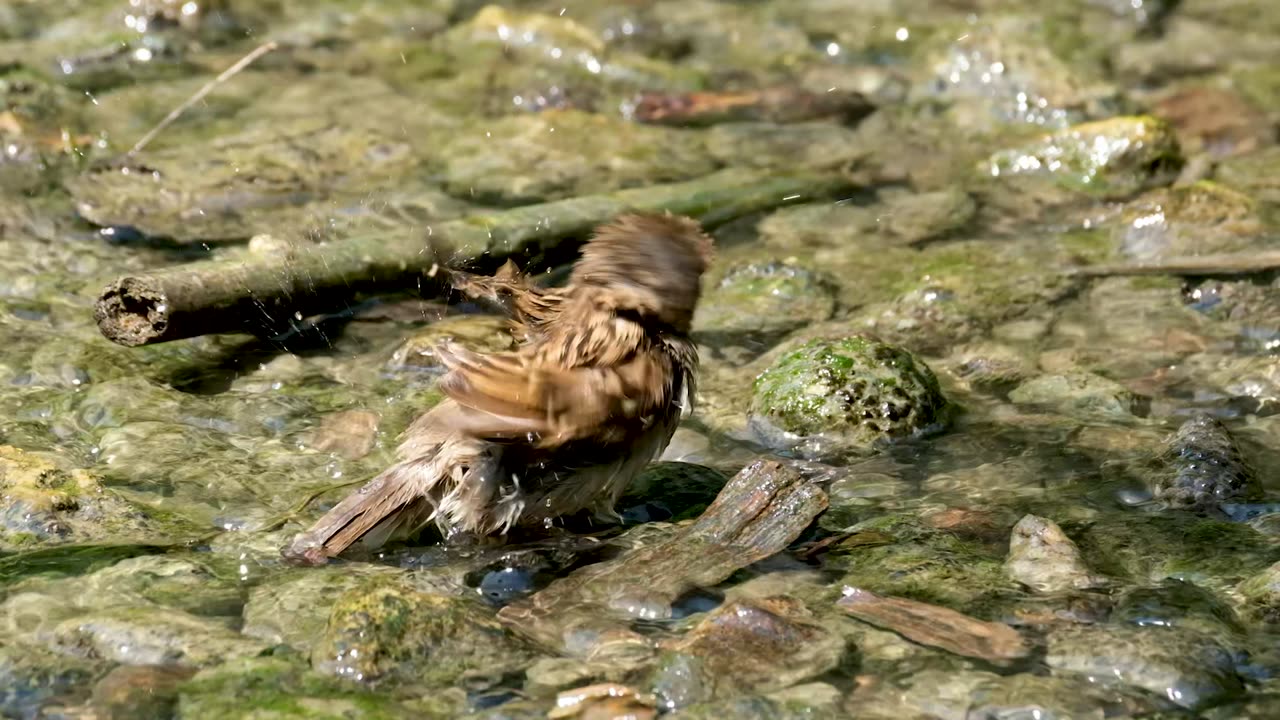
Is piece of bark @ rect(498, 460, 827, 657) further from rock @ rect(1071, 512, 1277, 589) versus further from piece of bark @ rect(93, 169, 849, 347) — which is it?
piece of bark @ rect(93, 169, 849, 347)

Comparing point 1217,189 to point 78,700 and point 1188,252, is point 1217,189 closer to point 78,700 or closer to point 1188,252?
point 1188,252

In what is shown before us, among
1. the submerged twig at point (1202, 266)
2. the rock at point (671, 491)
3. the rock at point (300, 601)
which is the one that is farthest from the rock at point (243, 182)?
the submerged twig at point (1202, 266)

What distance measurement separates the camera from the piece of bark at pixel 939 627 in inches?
147

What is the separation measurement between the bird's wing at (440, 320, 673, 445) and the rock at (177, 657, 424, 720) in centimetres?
72

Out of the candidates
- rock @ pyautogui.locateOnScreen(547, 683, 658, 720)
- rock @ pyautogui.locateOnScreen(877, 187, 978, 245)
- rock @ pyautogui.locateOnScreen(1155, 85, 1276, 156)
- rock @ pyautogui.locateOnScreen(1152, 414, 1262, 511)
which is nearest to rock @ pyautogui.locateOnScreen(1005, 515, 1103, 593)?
rock @ pyautogui.locateOnScreen(1152, 414, 1262, 511)

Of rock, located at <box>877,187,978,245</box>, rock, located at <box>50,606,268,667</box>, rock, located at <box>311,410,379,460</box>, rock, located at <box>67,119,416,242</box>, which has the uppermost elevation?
rock, located at <box>50,606,268,667</box>

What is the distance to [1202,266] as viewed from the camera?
243 inches

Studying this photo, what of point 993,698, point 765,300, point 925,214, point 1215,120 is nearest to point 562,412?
point 993,698

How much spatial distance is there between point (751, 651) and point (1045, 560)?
90 cm

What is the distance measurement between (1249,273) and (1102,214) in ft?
2.76

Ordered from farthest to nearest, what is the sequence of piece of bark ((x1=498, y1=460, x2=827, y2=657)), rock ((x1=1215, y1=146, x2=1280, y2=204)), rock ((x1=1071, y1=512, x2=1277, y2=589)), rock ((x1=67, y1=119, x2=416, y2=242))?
rock ((x1=1215, y1=146, x2=1280, y2=204)), rock ((x1=67, y1=119, x2=416, y2=242)), rock ((x1=1071, y1=512, x2=1277, y2=589)), piece of bark ((x1=498, y1=460, x2=827, y2=657))

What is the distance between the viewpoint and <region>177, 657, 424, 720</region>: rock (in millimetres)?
3477

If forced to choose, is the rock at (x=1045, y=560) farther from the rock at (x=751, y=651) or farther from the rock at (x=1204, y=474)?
the rock at (x=751, y=651)

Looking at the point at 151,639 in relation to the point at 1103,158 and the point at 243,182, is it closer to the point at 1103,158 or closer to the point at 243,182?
the point at 243,182
